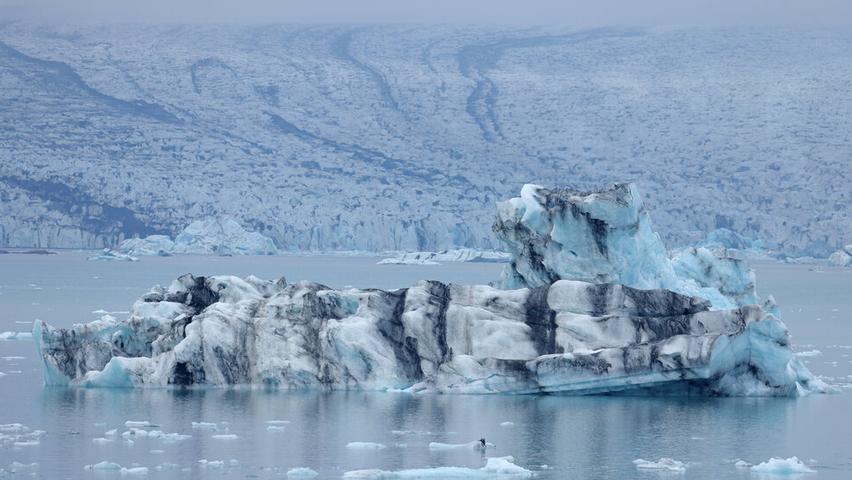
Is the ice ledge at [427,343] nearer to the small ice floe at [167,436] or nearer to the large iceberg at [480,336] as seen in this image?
the large iceberg at [480,336]

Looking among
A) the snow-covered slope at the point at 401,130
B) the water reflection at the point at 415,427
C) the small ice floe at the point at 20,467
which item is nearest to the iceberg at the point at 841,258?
the snow-covered slope at the point at 401,130

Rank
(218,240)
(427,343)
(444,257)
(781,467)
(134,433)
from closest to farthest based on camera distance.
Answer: (781,467) < (134,433) < (427,343) < (444,257) < (218,240)

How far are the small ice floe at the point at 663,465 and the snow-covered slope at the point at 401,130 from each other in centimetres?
5418

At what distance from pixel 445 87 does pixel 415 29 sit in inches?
641

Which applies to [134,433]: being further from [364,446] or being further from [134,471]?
[364,446]

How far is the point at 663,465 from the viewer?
14.9m

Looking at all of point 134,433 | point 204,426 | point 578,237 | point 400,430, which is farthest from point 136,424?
point 578,237

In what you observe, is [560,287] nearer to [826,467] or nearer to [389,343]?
[389,343]

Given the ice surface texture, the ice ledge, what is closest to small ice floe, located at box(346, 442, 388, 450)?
the ice ledge

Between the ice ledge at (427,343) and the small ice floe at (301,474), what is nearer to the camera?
the small ice floe at (301,474)

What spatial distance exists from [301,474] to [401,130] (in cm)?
7201

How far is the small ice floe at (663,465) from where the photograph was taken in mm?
14766

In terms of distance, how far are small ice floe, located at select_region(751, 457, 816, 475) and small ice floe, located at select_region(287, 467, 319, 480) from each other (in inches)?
158

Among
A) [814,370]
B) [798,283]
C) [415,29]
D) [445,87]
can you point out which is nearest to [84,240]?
[445,87]
